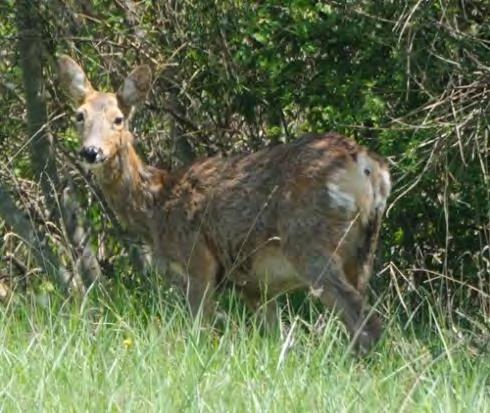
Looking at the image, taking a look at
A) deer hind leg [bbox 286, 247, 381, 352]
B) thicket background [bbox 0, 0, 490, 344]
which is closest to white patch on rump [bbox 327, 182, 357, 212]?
deer hind leg [bbox 286, 247, 381, 352]

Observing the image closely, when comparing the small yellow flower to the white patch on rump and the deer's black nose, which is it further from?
the deer's black nose

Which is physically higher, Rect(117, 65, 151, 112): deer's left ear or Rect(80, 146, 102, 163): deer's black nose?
Rect(117, 65, 151, 112): deer's left ear

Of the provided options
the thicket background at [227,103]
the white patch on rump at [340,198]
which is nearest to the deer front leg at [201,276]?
the thicket background at [227,103]

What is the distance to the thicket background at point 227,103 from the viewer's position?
960 cm

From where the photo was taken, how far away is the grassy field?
5.59 meters

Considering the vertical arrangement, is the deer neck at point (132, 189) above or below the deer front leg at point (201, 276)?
above

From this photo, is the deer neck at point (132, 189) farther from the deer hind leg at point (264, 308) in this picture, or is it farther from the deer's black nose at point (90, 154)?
the deer hind leg at point (264, 308)

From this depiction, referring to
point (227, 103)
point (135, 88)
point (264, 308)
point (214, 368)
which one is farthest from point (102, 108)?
point (214, 368)

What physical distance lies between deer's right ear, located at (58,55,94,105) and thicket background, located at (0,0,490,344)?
245 mm

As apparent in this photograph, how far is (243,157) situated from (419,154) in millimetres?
1106

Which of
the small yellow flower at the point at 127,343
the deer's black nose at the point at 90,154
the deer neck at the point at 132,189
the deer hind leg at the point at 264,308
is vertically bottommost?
the deer hind leg at the point at 264,308

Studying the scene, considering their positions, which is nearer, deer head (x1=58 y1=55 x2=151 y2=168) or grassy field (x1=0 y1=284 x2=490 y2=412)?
grassy field (x1=0 y1=284 x2=490 y2=412)

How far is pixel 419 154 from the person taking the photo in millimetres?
9250

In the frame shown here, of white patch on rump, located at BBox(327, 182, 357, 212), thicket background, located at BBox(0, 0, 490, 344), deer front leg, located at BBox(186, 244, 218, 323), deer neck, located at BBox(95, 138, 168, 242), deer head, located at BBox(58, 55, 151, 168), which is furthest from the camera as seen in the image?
deer neck, located at BBox(95, 138, 168, 242)
